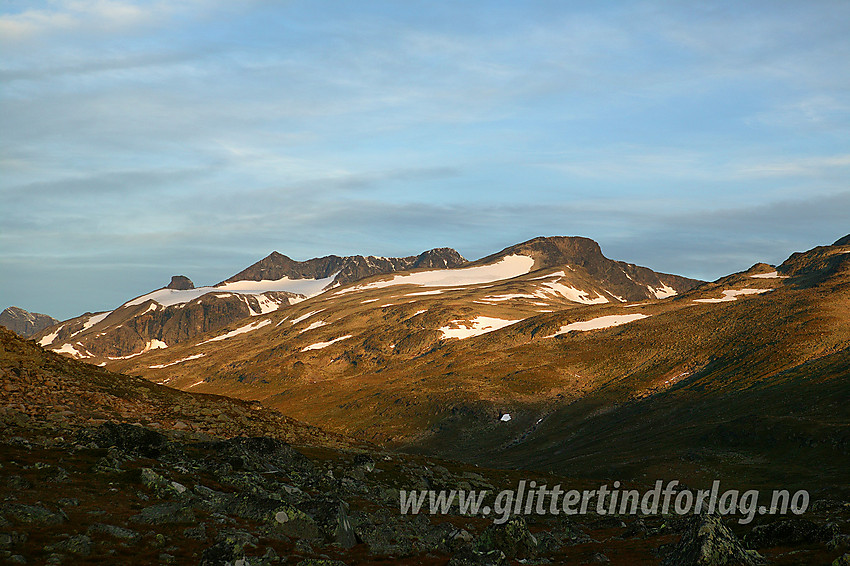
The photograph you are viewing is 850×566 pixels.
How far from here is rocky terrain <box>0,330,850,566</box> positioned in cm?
3391

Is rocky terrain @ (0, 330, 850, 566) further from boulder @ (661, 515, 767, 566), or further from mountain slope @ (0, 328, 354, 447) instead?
mountain slope @ (0, 328, 354, 447)

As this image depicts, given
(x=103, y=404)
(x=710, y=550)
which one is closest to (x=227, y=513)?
(x=710, y=550)

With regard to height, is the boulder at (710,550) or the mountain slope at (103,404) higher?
the mountain slope at (103,404)

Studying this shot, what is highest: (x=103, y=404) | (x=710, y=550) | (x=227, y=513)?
(x=103, y=404)

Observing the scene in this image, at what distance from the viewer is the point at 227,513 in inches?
1681

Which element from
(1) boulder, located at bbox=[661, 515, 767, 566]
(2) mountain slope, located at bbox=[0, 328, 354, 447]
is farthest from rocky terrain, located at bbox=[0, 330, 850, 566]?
(2) mountain slope, located at bbox=[0, 328, 354, 447]

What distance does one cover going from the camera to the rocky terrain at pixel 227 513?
3391 centimetres

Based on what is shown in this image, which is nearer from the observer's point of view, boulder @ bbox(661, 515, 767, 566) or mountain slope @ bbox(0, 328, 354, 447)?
boulder @ bbox(661, 515, 767, 566)

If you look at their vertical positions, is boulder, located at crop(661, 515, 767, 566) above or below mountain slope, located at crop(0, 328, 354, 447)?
below

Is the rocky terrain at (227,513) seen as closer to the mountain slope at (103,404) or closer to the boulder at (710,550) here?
the boulder at (710,550)

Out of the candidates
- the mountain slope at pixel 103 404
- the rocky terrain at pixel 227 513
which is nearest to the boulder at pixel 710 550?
the rocky terrain at pixel 227 513

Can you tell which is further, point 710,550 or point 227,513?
point 227,513

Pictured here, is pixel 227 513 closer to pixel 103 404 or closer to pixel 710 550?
pixel 710 550

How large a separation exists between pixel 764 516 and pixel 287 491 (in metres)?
44.6
